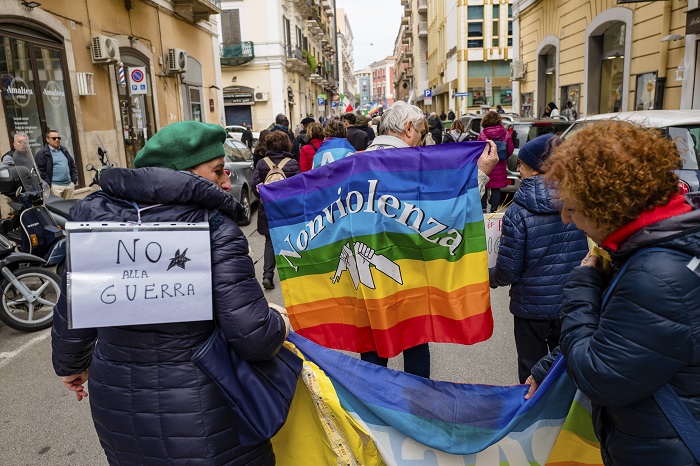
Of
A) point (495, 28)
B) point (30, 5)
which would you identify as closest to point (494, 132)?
point (30, 5)

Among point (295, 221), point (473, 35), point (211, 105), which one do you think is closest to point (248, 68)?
point (211, 105)

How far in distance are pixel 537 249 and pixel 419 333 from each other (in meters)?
0.82

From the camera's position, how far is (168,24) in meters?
19.4

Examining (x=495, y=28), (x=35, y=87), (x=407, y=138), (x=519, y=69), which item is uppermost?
(x=495, y=28)

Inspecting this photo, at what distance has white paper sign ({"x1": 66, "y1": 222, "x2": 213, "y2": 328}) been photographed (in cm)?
Answer: 184

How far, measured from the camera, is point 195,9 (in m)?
21.0

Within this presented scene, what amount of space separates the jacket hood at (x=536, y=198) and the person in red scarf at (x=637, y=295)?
1226mm

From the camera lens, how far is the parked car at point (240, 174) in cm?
1137

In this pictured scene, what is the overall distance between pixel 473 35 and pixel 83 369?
46.9m

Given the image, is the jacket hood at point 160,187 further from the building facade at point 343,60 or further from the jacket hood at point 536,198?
the building facade at point 343,60

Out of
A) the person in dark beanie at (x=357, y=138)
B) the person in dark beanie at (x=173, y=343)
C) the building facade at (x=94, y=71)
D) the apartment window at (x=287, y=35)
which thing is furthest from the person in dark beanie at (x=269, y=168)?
the apartment window at (x=287, y=35)

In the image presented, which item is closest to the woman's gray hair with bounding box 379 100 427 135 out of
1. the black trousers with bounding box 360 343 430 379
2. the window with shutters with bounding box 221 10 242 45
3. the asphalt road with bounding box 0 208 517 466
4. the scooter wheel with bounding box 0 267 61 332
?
the black trousers with bounding box 360 343 430 379

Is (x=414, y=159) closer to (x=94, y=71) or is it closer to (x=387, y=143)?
(x=387, y=143)

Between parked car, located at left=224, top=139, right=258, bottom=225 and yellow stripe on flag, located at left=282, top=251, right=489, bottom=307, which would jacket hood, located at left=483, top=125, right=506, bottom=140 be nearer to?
parked car, located at left=224, top=139, right=258, bottom=225
